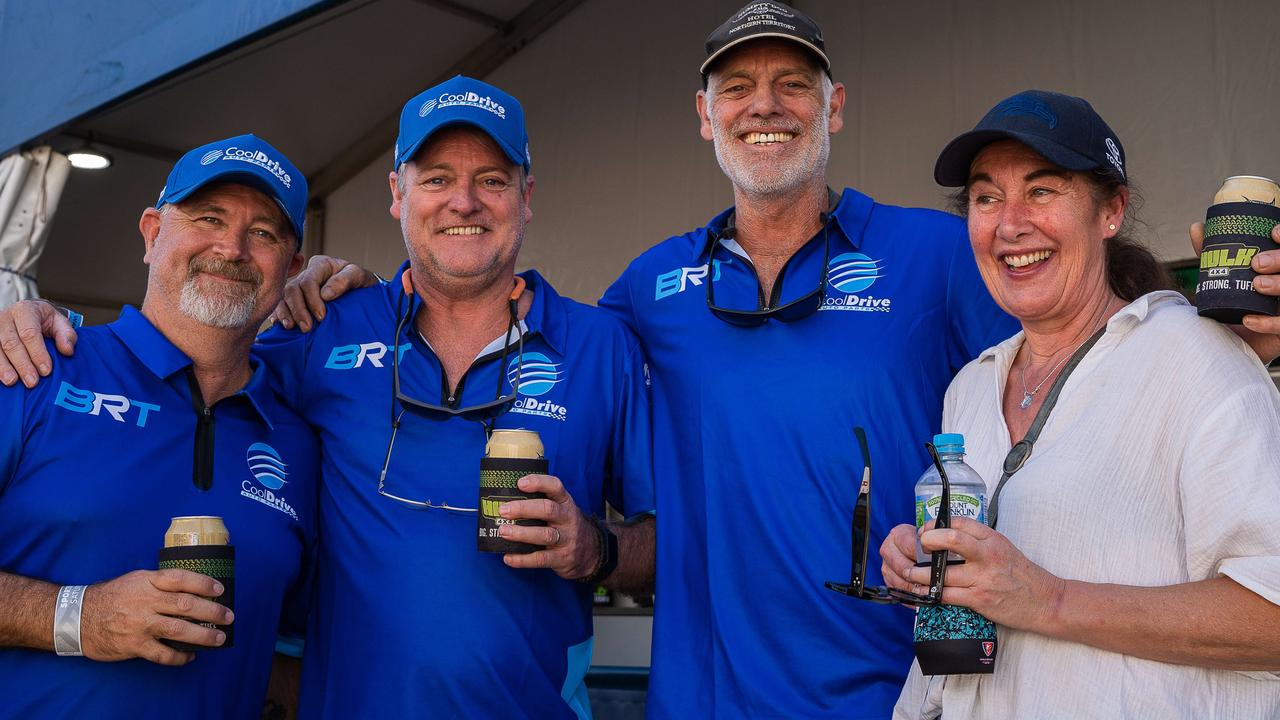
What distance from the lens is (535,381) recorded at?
2939mm

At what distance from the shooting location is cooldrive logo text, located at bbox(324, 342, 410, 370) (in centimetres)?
296

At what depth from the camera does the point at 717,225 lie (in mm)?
3068

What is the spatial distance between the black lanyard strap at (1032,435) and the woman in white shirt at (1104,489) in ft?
0.06

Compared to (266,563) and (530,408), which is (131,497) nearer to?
(266,563)

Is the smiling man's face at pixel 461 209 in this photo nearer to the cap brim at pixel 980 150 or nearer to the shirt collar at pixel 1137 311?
the cap brim at pixel 980 150

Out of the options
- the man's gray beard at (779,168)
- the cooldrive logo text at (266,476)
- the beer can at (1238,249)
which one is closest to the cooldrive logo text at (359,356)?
the cooldrive logo text at (266,476)

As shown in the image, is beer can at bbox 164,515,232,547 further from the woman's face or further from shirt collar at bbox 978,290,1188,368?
shirt collar at bbox 978,290,1188,368

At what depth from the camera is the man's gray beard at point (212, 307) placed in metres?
2.78

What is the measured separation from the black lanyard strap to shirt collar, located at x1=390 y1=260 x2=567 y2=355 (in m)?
1.30

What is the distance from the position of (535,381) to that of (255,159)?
0.94 metres

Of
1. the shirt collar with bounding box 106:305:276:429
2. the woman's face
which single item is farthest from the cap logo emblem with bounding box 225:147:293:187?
the woman's face

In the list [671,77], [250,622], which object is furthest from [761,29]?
[671,77]

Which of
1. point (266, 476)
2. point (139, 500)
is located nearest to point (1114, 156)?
point (266, 476)

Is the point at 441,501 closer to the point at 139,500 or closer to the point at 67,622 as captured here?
the point at 139,500
